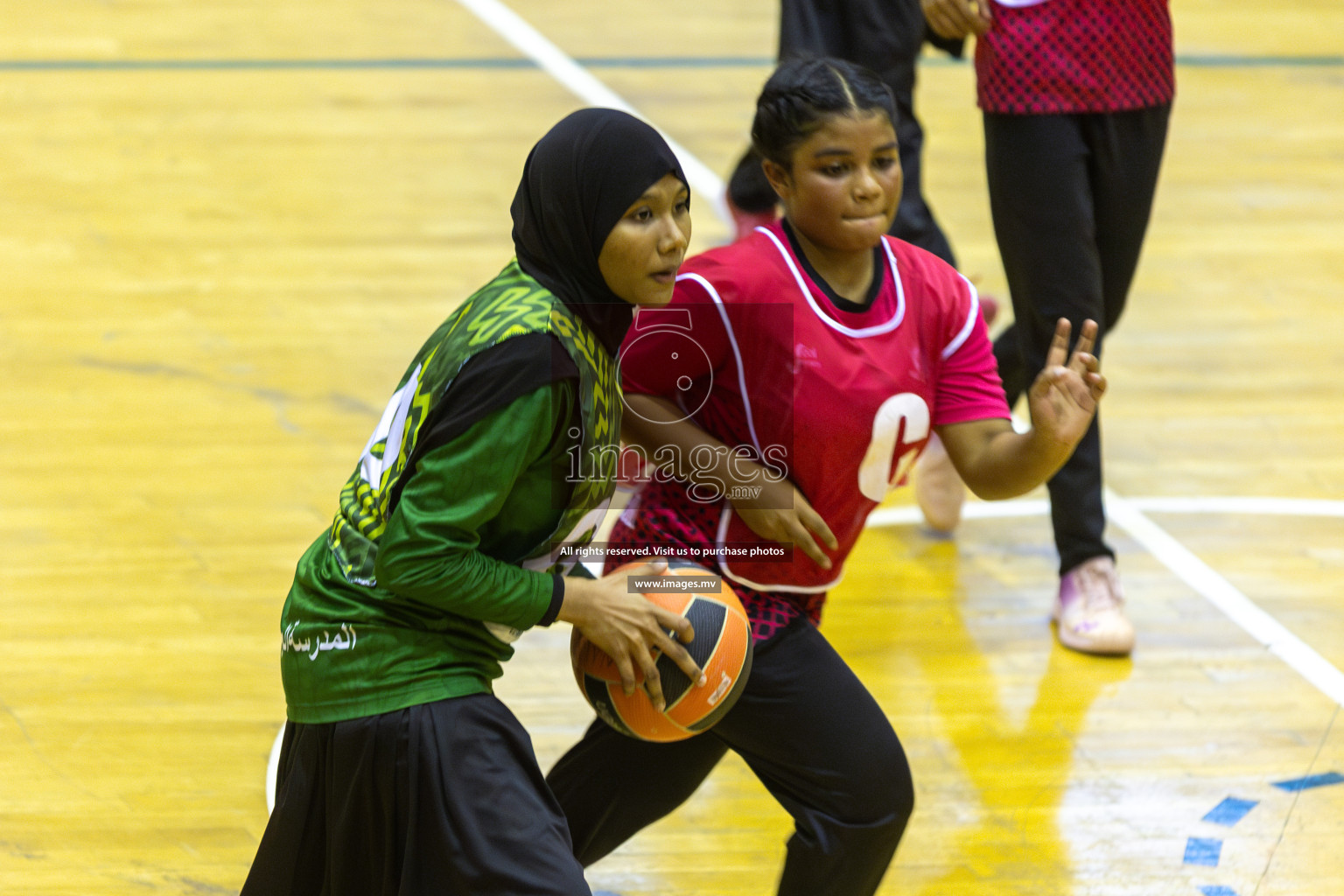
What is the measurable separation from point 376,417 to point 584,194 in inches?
110

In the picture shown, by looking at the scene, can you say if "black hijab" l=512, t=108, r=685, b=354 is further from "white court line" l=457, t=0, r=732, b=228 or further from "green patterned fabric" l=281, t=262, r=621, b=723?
"white court line" l=457, t=0, r=732, b=228

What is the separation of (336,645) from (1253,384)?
3.79 metres

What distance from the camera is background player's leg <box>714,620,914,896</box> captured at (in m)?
2.25

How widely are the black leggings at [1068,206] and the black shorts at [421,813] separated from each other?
197 cm

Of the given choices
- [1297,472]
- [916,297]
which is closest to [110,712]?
[916,297]

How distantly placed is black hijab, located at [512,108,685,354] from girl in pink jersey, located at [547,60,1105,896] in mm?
337

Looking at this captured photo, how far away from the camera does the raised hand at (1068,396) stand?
2.25 meters

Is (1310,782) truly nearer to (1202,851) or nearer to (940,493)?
(1202,851)

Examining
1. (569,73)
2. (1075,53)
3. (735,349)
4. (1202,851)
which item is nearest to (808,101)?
(735,349)

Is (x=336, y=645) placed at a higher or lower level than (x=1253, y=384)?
higher

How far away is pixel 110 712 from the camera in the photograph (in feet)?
10.7

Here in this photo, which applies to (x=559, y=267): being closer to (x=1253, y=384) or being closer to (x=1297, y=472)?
(x=1297, y=472)

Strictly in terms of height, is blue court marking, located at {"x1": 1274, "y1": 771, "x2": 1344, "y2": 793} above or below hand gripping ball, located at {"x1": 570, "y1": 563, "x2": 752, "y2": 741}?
below

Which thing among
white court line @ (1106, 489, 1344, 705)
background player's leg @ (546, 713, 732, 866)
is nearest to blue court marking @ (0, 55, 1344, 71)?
white court line @ (1106, 489, 1344, 705)
